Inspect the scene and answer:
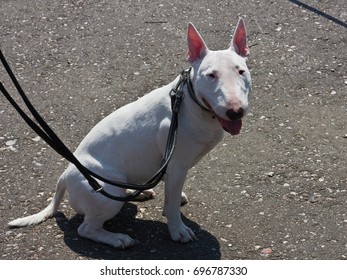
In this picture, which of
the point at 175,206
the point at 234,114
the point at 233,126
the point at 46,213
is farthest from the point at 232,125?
the point at 46,213

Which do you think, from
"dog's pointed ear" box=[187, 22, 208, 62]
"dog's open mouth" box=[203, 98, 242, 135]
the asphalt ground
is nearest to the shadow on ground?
the asphalt ground

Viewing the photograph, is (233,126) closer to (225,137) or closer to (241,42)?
(241,42)

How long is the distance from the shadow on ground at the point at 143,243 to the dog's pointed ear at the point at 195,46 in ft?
4.25

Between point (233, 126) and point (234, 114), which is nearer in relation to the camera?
point (234, 114)

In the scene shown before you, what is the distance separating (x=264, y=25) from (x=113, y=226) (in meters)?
3.78

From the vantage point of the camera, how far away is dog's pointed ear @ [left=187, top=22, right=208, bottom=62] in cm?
442

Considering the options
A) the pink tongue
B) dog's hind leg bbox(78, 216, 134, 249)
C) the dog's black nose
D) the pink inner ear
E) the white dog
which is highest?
the pink inner ear

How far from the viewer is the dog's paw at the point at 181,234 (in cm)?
473

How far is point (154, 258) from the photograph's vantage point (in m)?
4.61

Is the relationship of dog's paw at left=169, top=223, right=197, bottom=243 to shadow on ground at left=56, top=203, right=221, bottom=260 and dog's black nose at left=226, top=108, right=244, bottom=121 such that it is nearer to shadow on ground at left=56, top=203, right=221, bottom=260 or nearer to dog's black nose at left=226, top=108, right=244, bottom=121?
shadow on ground at left=56, top=203, right=221, bottom=260

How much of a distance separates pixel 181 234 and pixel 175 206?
0.21 metres

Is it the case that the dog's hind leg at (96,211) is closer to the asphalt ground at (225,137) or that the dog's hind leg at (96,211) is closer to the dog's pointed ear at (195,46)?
the asphalt ground at (225,137)

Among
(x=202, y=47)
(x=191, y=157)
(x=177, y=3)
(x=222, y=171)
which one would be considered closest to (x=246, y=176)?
(x=222, y=171)

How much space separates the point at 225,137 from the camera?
600cm
